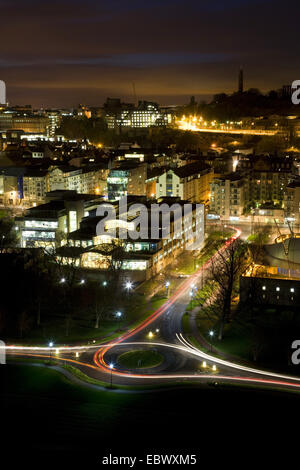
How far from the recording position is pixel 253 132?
118ft

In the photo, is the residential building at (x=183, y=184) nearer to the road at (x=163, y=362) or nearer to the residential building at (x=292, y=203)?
the residential building at (x=292, y=203)

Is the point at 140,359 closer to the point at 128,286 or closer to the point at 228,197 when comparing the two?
the point at 128,286

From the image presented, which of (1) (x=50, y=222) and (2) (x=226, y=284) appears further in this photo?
(1) (x=50, y=222)

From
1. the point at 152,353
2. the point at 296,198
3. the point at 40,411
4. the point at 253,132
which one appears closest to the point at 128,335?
the point at 152,353

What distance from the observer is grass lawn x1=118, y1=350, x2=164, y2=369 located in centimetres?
907

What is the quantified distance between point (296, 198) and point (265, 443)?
12.4m

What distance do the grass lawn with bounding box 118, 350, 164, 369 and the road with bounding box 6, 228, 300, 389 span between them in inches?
4.2

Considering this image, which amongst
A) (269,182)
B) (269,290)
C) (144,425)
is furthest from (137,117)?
(144,425)

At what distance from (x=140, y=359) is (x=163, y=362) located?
1.33ft

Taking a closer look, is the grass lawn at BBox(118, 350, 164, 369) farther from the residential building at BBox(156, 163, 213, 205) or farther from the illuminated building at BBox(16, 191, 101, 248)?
the residential building at BBox(156, 163, 213, 205)

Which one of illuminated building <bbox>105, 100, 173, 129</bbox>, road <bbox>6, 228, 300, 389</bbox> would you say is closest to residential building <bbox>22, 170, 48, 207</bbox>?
road <bbox>6, 228, 300, 389</bbox>

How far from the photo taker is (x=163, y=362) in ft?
30.1
